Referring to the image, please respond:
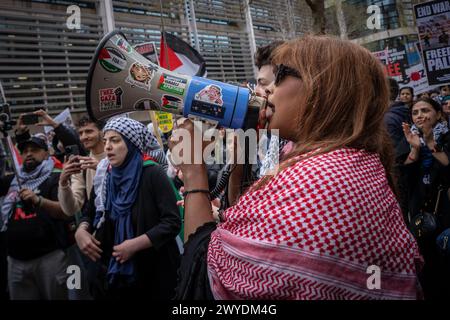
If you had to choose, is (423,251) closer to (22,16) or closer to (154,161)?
(154,161)

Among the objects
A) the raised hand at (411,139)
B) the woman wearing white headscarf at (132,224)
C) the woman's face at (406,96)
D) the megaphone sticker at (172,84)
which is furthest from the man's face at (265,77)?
the woman's face at (406,96)

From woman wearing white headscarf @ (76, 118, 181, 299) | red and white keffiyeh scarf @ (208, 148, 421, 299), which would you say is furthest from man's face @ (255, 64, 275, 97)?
red and white keffiyeh scarf @ (208, 148, 421, 299)

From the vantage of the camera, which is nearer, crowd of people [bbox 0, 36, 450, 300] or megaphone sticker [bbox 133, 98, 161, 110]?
crowd of people [bbox 0, 36, 450, 300]

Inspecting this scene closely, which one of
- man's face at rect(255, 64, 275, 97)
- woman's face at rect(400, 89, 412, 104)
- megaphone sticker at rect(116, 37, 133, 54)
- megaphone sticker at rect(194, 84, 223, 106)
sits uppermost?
woman's face at rect(400, 89, 412, 104)

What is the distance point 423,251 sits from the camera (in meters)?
2.83

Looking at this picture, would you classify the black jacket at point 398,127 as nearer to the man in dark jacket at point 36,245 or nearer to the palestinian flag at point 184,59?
the palestinian flag at point 184,59

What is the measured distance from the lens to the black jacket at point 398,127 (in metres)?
3.14

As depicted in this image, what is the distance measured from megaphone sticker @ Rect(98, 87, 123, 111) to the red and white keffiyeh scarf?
832mm

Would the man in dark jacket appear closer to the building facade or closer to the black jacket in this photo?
the black jacket

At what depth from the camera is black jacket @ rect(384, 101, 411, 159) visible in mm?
3139

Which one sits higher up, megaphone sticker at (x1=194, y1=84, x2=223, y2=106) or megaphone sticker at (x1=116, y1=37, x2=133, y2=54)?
megaphone sticker at (x1=116, y1=37, x2=133, y2=54)

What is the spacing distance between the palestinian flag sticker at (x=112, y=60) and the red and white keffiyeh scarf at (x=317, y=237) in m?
0.88

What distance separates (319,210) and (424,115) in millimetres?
2971

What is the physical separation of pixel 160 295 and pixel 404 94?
5433mm
